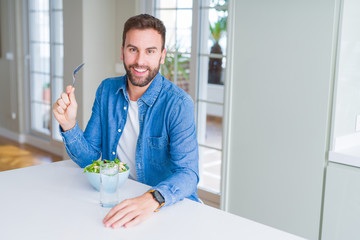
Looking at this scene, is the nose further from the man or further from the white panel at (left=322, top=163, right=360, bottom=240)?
the white panel at (left=322, top=163, right=360, bottom=240)

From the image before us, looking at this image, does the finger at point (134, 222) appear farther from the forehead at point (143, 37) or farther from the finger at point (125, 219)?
the forehead at point (143, 37)

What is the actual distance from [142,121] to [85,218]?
0.65 metres

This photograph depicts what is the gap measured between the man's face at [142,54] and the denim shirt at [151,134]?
8 cm

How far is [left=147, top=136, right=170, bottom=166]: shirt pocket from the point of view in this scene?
193cm

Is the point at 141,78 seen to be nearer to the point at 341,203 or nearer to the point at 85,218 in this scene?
the point at 85,218

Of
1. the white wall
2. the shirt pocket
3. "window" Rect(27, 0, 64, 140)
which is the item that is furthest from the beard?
"window" Rect(27, 0, 64, 140)

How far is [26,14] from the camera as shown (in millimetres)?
5711

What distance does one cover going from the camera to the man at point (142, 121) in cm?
182

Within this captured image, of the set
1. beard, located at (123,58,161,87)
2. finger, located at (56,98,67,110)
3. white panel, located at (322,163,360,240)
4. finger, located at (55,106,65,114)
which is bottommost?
white panel, located at (322,163,360,240)

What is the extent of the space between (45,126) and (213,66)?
302 centimetres

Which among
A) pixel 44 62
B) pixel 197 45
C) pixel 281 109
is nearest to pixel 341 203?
pixel 281 109

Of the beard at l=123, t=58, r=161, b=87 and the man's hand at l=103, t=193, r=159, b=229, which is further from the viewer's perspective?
the beard at l=123, t=58, r=161, b=87

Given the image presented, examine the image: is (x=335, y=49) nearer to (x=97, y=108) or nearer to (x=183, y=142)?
(x=183, y=142)

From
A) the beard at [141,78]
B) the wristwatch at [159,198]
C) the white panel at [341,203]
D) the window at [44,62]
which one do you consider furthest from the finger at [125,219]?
the window at [44,62]
